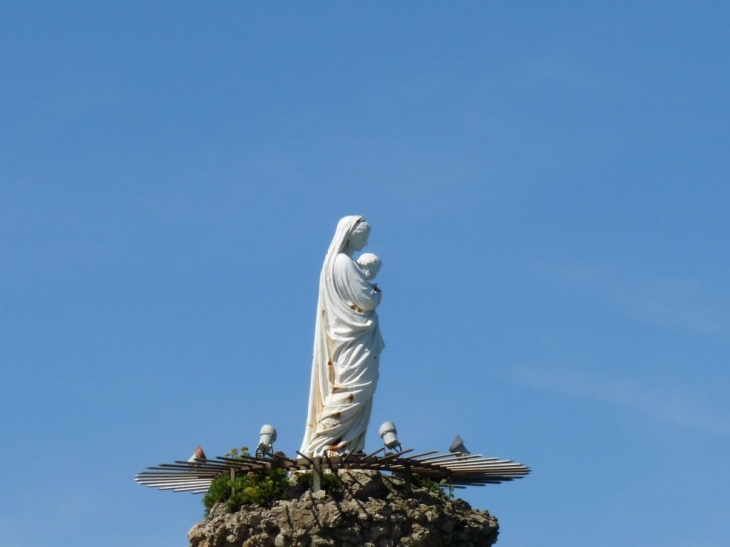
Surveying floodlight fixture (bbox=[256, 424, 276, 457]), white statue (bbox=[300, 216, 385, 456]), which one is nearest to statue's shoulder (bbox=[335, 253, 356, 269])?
white statue (bbox=[300, 216, 385, 456])

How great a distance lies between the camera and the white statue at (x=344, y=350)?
3425cm

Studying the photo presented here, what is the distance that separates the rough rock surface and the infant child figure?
3.83m

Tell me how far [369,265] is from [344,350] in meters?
1.66

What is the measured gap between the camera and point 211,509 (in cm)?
3397

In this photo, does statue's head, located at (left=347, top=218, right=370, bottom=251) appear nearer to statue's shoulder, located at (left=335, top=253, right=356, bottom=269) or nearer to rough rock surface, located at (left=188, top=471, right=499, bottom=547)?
statue's shoulder, located at (left=335, top=253, right=356, bottom=269)

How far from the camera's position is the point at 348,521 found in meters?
32.7

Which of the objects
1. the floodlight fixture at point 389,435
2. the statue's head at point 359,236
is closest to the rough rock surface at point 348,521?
the floodlight fixture at point 389,435

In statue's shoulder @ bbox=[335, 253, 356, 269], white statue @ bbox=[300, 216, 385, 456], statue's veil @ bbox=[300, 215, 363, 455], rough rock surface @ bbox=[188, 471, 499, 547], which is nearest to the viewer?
rough rock surface @ bbox=[188, 471, 499, 547]

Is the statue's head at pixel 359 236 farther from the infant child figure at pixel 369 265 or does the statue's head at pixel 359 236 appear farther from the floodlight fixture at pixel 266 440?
the floodlight fixture at pixel 266 440

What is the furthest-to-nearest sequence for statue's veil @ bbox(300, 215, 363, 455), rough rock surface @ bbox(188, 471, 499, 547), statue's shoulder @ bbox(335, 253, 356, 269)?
statue's shoulder @ bbox(335, 253, 356, 269) < statue's veil @ bbox(300, 215, 363, 455) < rough rock surface @ bbox(188, 471, 499, 547)

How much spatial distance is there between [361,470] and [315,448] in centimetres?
114

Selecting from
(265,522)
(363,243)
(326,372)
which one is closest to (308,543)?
(265,522)

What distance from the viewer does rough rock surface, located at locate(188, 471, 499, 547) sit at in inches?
1284

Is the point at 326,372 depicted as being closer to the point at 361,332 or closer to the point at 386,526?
the point at 361,332
